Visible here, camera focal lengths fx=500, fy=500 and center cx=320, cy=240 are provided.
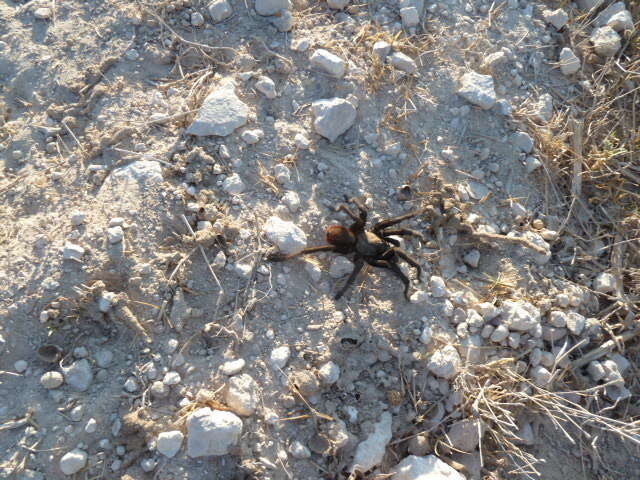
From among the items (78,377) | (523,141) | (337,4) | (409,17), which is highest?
(337,4)

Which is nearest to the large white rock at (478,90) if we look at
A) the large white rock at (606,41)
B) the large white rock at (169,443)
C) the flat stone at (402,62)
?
the flat stone at (402,62)

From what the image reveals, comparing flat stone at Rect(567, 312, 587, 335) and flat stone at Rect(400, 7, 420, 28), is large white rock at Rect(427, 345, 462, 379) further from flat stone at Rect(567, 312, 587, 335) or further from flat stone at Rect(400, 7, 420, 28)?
flat stone at Rect(400, 7, 420, 28)

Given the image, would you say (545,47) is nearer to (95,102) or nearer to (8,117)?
(95,102)

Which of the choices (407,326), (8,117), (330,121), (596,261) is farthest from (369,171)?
(8,117)

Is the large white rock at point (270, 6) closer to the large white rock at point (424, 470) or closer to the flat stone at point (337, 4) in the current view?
the flat stone at point (337, 4)

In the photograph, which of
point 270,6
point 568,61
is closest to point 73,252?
point 270,6

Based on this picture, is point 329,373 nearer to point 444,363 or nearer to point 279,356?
point 279,356
